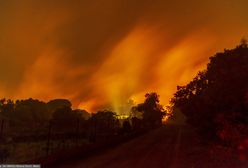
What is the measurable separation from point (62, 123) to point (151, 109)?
165 ft

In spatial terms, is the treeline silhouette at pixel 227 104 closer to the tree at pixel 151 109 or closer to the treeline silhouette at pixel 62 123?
the treeline silhouette at pixel 62 123

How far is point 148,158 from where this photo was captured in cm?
2445

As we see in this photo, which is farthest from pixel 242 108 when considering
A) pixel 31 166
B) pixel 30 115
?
pixel 30 115

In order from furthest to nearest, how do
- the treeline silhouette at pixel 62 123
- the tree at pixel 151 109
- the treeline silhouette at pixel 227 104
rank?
the tree at pixel 151 109 → the treeline silhouette at pixel 62 123 → the treeline silhouette at pixel 227 104

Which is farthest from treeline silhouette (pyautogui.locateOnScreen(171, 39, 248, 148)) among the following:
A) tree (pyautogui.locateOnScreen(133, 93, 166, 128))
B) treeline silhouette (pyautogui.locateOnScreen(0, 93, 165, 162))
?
tree (pyautogui.locateOnScreen(133, 93, 166, 128))

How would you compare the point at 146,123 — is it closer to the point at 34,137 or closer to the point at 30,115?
the point at 30,115

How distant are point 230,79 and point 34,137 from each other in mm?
25678

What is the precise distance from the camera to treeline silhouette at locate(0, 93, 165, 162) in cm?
3869

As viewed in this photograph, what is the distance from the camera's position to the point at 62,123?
51.2m

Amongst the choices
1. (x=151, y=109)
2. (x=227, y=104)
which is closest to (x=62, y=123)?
(x=227, y=104)

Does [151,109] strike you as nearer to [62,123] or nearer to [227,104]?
[62,123]

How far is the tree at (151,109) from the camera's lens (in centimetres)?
9688

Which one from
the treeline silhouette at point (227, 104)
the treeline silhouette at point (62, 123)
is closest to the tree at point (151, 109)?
the treeline silhouette at point (62, 123)

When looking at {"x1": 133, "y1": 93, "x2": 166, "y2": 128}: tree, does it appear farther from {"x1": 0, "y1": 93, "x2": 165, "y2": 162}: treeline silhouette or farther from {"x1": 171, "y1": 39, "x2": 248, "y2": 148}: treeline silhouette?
{"x1": 171, "y1": 39, "x2": 248, "y2": 148}: treeline silhouette
